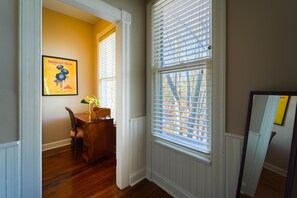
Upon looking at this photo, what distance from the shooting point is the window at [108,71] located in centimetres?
303

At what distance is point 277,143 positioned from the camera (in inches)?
38.9

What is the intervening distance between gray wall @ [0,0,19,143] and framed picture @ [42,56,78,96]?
2059 millimetres

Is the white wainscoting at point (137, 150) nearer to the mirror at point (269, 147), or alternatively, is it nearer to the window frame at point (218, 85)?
the window frame at point (218, 85)

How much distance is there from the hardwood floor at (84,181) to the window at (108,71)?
3.45ft

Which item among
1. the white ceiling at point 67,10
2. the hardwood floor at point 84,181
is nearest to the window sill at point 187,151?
the hardwood floor at point 84,181

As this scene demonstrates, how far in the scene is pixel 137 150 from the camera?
202 centimetres

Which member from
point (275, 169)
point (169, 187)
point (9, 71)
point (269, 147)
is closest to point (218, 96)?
point (269, 147)

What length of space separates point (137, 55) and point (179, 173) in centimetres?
164

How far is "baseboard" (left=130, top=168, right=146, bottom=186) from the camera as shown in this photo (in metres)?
1.95

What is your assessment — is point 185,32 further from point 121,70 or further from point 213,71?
point 121,70

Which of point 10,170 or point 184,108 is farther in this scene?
point 184,108

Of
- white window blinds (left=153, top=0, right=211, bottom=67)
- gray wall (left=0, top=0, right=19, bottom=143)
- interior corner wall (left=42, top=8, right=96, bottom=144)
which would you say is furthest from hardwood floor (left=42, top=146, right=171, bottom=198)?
white window blinds (left=153, top=0, right=211, bottom=67)

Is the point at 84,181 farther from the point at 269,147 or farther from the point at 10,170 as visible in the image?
the point at 269,147

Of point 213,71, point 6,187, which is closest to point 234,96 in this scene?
point 213,71
